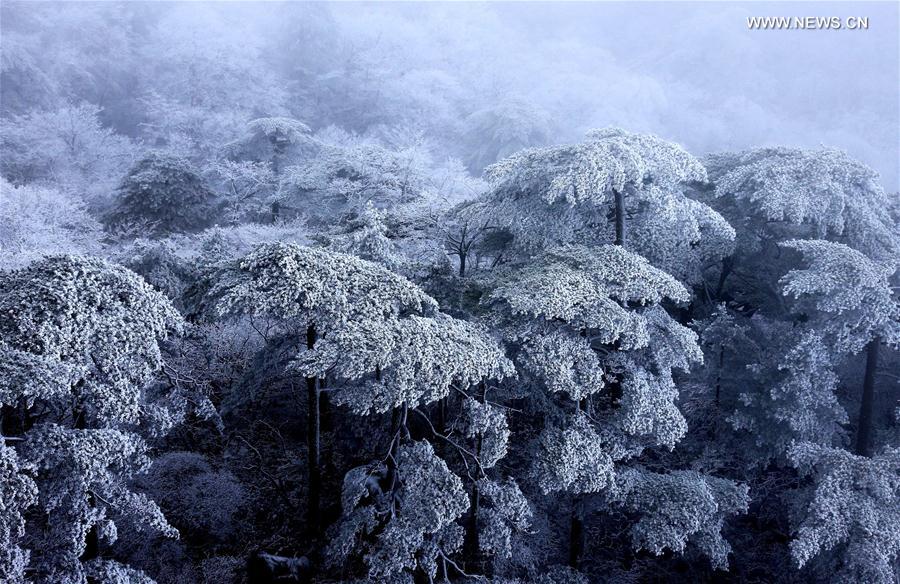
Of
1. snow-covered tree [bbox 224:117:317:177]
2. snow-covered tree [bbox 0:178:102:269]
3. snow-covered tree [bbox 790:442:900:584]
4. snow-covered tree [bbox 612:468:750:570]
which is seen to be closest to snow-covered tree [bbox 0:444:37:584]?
snow-covered tree [bbox 612:468:750:570]

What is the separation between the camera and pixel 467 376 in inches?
219

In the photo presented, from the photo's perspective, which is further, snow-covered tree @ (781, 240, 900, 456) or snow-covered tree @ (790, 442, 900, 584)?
snow-covered tree @ (781, 240, 900, 456)

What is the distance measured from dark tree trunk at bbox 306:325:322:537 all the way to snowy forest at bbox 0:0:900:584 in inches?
1.4

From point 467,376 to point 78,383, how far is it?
10.6ft

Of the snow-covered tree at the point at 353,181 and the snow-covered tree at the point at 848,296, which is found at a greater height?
the snow-covered tree at the point at 353,181

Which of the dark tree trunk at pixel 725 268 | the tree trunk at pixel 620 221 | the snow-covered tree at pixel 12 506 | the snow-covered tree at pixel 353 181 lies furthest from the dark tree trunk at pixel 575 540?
the snow-covered tree at pixel 353 181

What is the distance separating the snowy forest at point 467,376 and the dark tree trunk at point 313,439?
0.11ft

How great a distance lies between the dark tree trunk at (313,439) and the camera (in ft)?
20.3

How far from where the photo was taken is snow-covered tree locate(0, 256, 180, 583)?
13.4 feet

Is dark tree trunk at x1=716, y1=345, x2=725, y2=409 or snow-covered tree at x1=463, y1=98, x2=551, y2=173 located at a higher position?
snow-covered tree at x1=463, y1=98, x2=551, y2=173

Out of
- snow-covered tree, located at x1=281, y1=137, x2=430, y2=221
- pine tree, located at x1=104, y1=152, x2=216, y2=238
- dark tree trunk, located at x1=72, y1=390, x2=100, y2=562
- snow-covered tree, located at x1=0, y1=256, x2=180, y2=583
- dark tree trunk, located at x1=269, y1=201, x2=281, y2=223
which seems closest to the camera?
snow-covered tree, located at x1=0, y1=256, x2=180, y2=583

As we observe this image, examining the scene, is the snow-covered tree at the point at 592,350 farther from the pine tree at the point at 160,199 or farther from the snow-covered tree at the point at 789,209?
the pine tree at the point at 160,199

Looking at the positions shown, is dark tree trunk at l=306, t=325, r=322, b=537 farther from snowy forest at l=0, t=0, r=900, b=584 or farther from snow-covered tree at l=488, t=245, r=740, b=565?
snow-covered tree at l=488, t=245, r=740, b=565

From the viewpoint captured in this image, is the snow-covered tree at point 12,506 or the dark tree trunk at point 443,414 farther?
the dark tree trunk at point 443,414
